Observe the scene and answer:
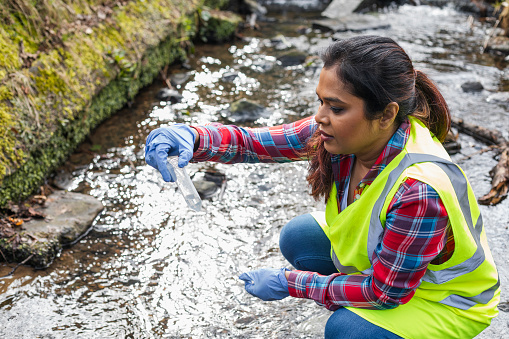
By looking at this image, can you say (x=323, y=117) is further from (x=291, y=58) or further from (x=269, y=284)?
(x=291, y=58)

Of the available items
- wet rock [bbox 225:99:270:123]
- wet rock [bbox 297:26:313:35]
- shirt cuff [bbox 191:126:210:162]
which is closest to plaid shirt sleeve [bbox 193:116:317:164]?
shirt cuff [bbox 191:126:210:162]

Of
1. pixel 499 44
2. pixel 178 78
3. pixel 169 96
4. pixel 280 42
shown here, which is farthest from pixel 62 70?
pixel 499 44

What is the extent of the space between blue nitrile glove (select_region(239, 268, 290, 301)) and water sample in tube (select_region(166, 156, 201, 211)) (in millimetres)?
541

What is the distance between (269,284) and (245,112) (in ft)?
9.66

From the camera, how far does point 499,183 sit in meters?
3.36

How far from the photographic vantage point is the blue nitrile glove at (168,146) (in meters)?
1.95

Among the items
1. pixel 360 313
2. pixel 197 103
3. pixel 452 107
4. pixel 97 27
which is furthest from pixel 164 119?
pixel 360 313

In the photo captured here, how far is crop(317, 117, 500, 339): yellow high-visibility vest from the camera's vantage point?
157 centimetres

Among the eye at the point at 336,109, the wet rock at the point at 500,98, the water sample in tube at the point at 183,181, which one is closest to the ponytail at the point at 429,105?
the eye at the point at 336,109

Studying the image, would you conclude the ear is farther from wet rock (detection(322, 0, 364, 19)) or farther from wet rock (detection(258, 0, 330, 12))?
wet rock (detection(258, 0, 330, 12))

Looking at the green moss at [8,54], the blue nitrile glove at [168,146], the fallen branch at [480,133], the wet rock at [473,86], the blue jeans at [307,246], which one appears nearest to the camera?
the blue nitrile glove at [168,146]

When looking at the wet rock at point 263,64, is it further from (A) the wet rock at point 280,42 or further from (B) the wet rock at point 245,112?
(B) the wet rock at point 245,112

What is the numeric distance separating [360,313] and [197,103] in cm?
358

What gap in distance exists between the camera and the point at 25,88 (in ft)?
11.2
